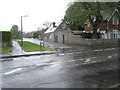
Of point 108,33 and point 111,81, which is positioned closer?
point 111,81

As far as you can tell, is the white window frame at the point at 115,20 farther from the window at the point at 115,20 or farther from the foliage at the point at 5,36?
the foliage at the point at 5,36

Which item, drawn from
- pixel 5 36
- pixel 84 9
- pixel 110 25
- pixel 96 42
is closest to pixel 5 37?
pixel 5 36

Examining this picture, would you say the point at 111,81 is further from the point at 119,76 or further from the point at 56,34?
the point at 56,34

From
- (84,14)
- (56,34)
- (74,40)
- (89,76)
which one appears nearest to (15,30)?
(56,34)

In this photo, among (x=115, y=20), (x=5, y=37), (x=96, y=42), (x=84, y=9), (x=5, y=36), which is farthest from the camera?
(x=115, y=20)

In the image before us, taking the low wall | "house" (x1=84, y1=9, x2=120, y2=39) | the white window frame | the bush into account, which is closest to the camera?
the bush

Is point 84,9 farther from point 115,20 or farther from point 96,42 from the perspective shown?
point 115,20

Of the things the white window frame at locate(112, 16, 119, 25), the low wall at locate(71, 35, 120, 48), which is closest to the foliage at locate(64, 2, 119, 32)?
the low wall at locate(71, 35, 120, 48)

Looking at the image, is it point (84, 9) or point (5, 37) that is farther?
point (84, 9)

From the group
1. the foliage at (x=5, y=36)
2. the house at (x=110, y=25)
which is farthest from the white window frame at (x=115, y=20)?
the foliage at (x=5, y=36)

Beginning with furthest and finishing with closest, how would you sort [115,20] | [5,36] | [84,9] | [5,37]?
1. [115,20]
2. [84,9]
3. [5,36]
4. [5,37]

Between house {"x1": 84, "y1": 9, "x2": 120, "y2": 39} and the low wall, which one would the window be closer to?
house {"x1": 84, "y1": 9, "x2": 120, "y2": 39}

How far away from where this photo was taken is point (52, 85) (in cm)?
630

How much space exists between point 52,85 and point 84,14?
922 inches
